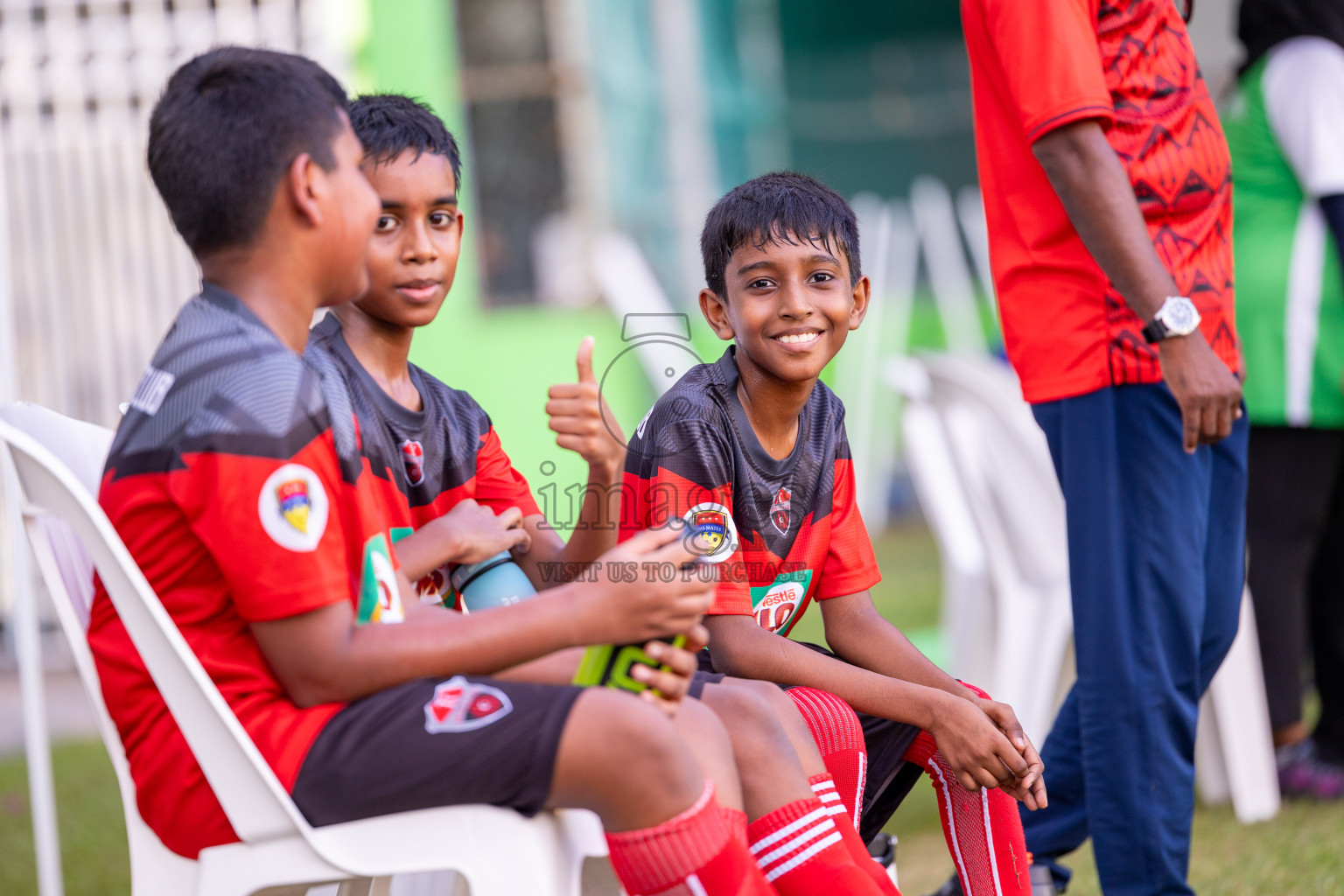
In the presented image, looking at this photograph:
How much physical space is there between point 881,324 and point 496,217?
311 centimetres

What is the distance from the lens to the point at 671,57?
7531 millimetres

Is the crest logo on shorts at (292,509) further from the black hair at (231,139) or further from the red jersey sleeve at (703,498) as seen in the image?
the red jersey sleeve at (703,498)

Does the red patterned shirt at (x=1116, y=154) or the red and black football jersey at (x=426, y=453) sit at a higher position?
the red patterned shirt at (x=1116, y=154)

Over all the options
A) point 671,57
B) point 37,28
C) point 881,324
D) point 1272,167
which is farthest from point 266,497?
point 881,324

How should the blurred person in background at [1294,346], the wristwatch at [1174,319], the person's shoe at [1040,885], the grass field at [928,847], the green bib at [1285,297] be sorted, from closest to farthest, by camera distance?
the wristwatch at [1174,319]
the person's shoe at [1040,885]
the grass field at [928,847]
the blurred person in background at [1294,346]
the green bib at [1285,297]

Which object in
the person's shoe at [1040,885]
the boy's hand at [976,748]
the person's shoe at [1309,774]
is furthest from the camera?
the person's shoe at [1309,774]

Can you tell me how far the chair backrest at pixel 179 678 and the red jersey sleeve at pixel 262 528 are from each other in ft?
0.22

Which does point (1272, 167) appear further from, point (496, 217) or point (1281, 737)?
point (496, 217)

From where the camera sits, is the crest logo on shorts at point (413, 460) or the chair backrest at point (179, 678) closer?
the chair backrest at point (179, 678)

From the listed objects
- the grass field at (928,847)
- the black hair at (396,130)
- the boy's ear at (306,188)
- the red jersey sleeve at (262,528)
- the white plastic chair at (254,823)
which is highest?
the black hair at (396,130)

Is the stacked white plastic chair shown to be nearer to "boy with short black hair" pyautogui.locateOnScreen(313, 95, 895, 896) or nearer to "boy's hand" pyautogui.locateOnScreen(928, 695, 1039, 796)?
"boy's hand" pyautogui.locateOnScreen(928, 695, 1039, 796)

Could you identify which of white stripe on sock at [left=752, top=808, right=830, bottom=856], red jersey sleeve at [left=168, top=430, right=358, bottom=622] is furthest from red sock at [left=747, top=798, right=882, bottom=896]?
red jersey sleeve at [left=168, top=430, right=358, bottom=622]

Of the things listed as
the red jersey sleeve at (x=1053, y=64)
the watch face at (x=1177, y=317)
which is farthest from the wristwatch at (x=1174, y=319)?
the red jersey sleeve at (x=1053, y=64)

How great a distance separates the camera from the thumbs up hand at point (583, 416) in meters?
1.47
